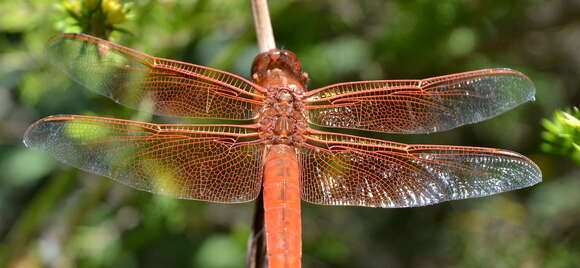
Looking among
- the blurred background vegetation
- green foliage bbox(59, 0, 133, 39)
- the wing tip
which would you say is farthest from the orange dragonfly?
the blurred background vegetation

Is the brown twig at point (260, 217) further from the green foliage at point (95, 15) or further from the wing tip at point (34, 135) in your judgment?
the wing tip at point (34, 135)

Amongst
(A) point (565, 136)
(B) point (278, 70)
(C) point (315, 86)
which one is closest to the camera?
(A) point (565, 136)

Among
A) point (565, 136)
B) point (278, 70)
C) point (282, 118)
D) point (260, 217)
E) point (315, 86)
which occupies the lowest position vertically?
point (260, 217)

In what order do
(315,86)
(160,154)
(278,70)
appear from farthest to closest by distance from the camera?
1. (315,86)
2. (278,70)
3. (160,154)

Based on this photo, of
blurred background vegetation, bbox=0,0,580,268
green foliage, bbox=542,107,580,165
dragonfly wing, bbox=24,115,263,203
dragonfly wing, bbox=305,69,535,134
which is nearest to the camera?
green foliage, bbox=542,107,580,165

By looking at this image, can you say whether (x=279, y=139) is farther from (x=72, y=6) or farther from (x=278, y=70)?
(x=72, y=6)

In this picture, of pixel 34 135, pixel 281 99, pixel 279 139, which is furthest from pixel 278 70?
pixel 34 135

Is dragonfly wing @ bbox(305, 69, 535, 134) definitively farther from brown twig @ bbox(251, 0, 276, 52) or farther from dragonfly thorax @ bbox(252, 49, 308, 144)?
brown twig @ bbox(251, 0, 276, 52)
